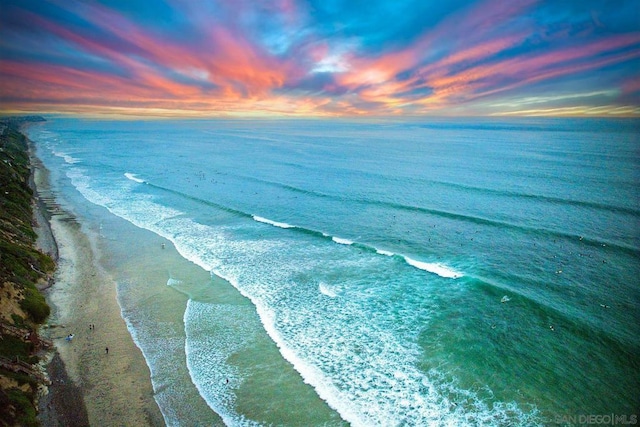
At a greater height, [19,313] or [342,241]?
[342,241]

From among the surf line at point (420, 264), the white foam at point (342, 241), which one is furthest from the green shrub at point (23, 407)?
the white foam at point (342, 241)

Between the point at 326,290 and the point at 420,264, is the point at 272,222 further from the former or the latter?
the point at 420,264

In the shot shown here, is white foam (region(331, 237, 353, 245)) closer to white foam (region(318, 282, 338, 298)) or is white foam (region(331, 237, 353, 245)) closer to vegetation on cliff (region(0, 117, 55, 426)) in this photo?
white foam (region(318, 282, 338, 298))

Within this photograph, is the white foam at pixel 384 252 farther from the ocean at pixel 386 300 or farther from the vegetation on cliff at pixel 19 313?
the vegetation on cliff at pixel 19 313

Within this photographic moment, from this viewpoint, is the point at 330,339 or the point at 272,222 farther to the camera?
the point at 272,222

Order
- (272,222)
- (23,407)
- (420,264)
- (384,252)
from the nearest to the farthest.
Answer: (23,407)
(420,264)
(384,252)
(272,222)

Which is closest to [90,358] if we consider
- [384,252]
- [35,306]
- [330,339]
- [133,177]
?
[35,306]
